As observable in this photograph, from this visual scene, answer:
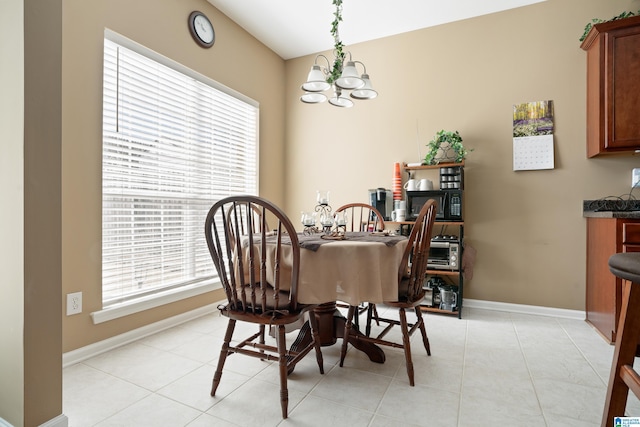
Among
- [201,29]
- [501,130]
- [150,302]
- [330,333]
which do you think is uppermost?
[201,29]

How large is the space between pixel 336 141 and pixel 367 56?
101 cm

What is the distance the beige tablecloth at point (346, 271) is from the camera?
1.67 m

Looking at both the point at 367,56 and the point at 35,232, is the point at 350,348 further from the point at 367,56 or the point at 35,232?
the point at 367,56

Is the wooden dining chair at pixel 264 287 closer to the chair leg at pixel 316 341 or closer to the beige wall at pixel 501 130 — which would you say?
the chair leg at pixel 316 341

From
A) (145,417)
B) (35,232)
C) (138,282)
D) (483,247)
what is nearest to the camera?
(35,232)

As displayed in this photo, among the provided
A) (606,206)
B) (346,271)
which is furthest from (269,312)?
(606,206)

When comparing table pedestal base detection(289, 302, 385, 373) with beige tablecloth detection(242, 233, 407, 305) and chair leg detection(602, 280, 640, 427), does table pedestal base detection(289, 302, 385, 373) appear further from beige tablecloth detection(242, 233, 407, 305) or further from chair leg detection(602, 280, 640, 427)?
chair leg detection(602, 280, 640, 427)

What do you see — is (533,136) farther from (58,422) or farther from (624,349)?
(58,422)

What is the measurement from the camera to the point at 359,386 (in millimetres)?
1791

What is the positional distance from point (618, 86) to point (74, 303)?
13.8 feet

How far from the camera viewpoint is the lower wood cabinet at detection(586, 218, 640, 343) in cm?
229

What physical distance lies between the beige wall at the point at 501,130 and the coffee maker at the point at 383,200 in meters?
0.19

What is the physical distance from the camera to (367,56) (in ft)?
12.3

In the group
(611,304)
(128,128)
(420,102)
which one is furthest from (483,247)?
(128,128)
